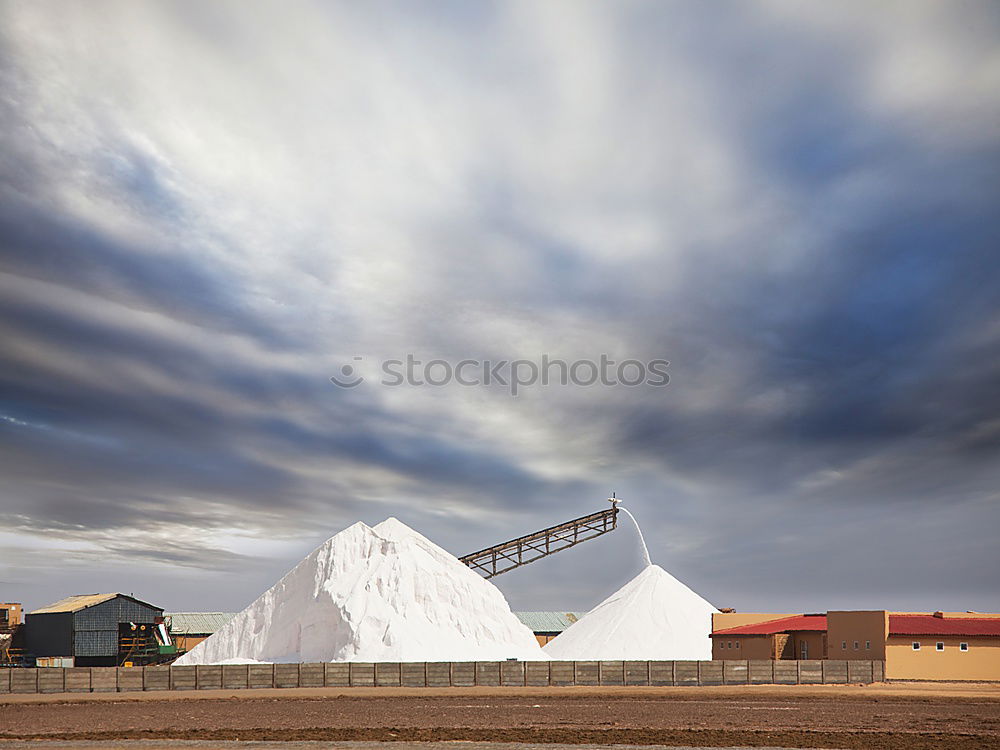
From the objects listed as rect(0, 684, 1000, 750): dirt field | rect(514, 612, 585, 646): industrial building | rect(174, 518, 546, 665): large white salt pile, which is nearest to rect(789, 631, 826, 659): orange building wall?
rect(0, 684, 1000, 750): dirt field

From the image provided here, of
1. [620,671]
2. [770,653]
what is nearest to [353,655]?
[620,671]

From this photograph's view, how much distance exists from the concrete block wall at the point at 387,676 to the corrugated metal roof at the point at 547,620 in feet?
179

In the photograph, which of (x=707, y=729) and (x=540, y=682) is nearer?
(x=707, y=729)

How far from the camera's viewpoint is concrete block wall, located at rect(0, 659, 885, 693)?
5181 centimetres

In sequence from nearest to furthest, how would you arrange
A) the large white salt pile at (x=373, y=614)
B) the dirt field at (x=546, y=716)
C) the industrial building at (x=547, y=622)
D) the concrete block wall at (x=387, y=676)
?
the dirt field at (x=546, y=716) → the concrete block wall at (x=387, y=676) → the large white salt pile at (x=373, y=614) → the industrial building at (x=547, y=622)

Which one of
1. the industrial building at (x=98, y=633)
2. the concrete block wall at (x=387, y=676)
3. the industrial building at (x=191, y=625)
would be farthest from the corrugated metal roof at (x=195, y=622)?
the concrete block wall at (x=387, y=676)

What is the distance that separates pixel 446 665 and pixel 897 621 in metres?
29.9

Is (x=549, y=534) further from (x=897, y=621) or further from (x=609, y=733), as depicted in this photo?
(x=609, y=733)

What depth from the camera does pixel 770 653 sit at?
64.8m

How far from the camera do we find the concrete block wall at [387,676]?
51.8 metres

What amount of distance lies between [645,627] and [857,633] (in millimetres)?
21825

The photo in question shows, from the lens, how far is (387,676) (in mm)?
52094

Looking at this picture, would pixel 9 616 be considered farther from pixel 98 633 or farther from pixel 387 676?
pixel 387 676

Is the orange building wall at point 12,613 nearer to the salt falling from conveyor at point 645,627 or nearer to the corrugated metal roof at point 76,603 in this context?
the corrugated metal roof at point 76,603
